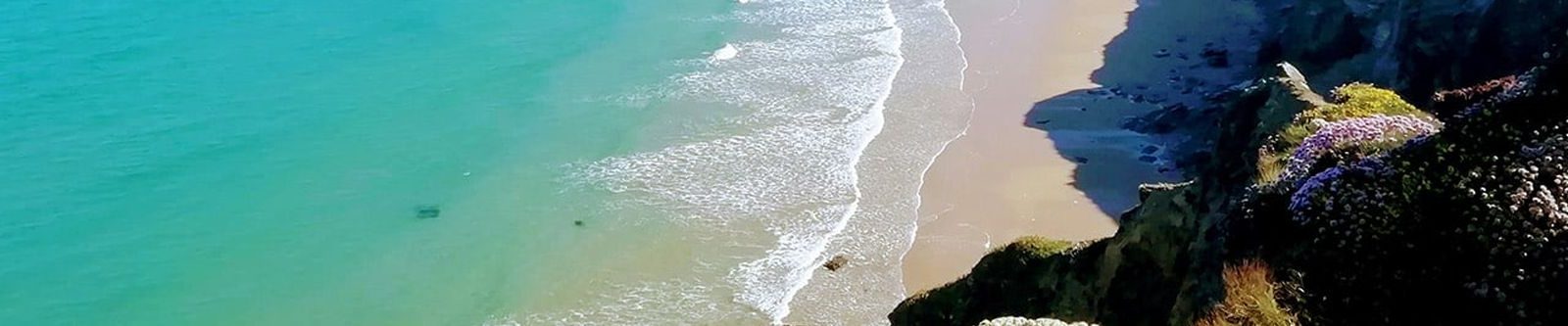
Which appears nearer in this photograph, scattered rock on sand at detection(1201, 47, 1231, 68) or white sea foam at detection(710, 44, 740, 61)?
scattered rock on sand at detection(1201, 47, 1231, 68)

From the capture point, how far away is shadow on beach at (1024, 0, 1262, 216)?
88.7 ft

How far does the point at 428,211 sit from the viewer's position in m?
26.9

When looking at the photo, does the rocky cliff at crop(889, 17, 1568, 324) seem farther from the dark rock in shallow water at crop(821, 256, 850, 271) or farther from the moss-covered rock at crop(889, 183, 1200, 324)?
the dark rock in shallow water at crop(821, 256, 850, 271)

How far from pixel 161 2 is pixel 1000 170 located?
38100mm

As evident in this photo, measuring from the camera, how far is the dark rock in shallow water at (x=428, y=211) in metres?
26.6

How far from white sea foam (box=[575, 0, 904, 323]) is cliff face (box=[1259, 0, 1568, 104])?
36.3 ft

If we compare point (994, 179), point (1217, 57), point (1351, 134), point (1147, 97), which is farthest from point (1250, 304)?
point (1217, 57)

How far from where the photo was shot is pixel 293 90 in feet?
124

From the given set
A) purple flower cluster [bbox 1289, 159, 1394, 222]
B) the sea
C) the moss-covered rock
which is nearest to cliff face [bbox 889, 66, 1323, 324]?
the moss-covered rock

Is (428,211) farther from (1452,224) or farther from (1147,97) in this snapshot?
(1452,224)

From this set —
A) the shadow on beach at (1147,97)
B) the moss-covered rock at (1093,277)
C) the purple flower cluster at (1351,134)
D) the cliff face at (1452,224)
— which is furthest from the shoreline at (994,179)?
the cliff face at (1452,224)

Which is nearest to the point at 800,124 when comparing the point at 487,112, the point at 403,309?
the point at 487,112

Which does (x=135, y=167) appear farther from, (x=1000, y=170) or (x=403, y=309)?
(x=1000, y=170)

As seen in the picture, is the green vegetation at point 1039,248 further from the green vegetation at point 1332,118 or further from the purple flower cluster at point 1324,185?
the purple flower cluster at point 1324,185
